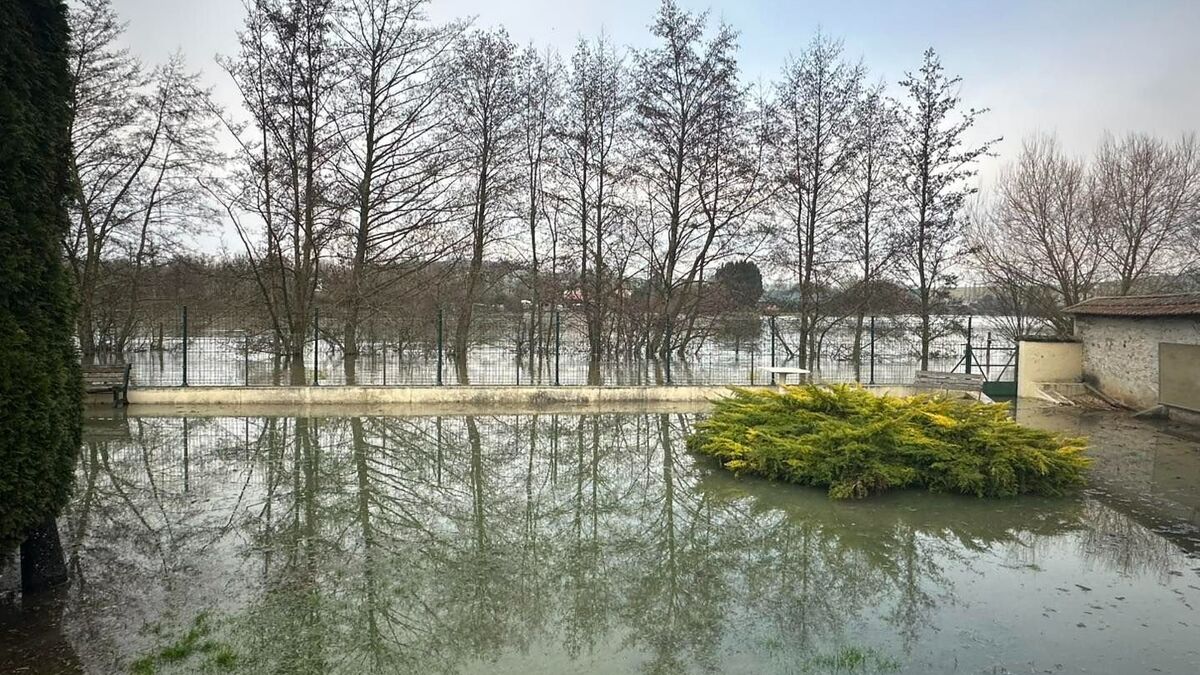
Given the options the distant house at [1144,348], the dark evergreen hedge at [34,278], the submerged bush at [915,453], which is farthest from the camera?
the distant house at [1144,348]

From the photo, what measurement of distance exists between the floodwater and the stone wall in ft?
17.0

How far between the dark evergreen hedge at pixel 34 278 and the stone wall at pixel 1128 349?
16.3 meters

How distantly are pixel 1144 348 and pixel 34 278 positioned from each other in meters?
17.3

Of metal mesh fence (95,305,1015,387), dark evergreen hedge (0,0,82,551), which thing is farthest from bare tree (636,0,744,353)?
dark evergreen hedge (0,0,82,551)

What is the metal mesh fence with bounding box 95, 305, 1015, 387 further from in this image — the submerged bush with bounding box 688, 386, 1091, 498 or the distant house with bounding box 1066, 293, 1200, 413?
the submerged bush with bounding box 688, 386, 1091, 498

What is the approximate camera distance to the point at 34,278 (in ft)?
15.8

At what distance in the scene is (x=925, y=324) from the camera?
2041 cm

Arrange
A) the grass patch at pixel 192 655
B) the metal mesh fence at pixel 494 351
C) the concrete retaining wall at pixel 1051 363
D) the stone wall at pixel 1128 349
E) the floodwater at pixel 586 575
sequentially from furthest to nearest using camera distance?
the metal mesh fence at pixel 494 351
the concrete retaining wall at pixel 1051 363
the stone wall at pixel 1128 349
the floodwater at pixel 586 575
the grass patch at pixel 192 655

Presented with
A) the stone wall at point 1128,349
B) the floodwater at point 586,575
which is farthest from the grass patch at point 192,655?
the stone wall at point 1128,349

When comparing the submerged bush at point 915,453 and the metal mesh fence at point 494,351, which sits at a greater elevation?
the metal mesh fence at point 494,351

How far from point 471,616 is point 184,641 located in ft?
5.56

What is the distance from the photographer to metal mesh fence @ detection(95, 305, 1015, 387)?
17.3 meters

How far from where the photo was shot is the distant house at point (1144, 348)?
1274 cm

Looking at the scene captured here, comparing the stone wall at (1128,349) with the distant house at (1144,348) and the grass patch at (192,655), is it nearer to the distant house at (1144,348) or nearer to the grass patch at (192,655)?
the distant house at (1144,348)
